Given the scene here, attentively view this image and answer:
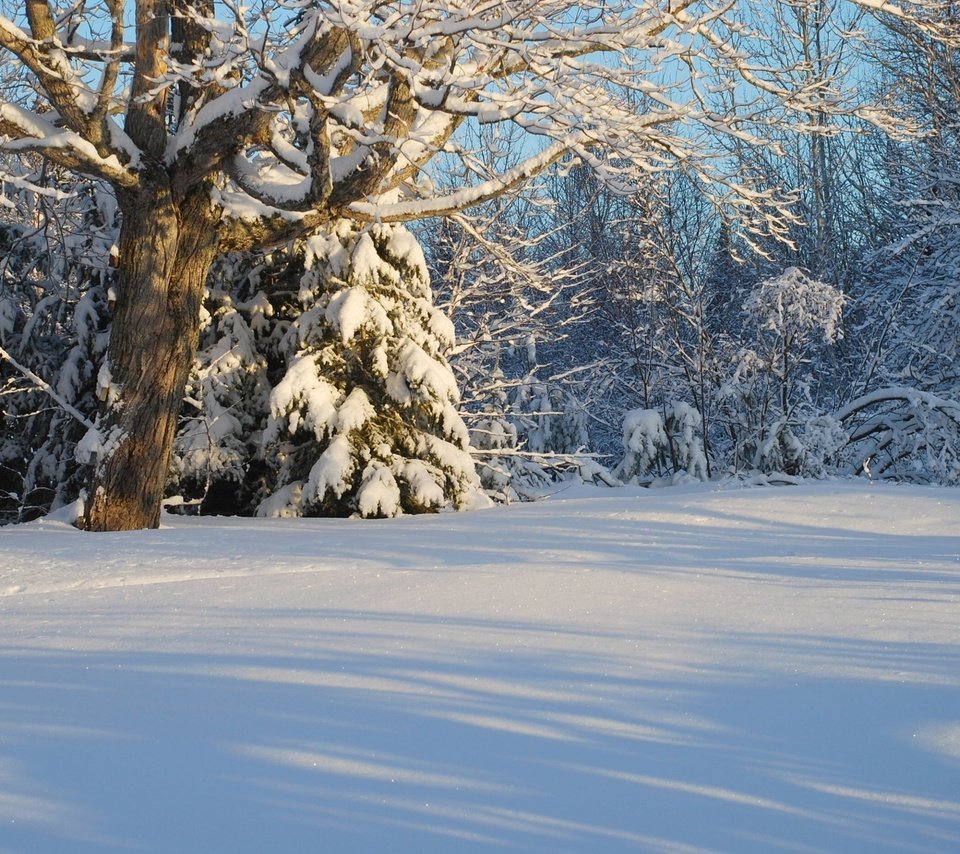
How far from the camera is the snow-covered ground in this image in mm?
2127

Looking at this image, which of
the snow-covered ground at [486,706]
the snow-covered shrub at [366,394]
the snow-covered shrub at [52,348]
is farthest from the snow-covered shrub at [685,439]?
the snow-covered ground at [486,706]

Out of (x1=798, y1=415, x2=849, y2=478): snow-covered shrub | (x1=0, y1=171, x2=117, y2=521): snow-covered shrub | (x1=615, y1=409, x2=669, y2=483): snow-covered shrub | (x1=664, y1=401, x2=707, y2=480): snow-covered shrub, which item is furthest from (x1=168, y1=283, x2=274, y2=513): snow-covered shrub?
(x1=664, y1=401, x2=707, y2=480): snow-covered shrub

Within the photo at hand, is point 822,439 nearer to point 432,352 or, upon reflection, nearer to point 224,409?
point 432,352

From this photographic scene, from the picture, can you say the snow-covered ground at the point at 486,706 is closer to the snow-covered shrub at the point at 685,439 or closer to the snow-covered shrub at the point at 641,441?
the snow-covered shrub at the point at 641,441

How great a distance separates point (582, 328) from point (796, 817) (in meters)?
27.0

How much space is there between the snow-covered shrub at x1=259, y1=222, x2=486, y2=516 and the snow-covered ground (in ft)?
12.3

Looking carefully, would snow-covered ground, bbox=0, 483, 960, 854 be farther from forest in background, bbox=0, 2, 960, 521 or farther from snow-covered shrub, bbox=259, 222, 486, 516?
snow-covered shrub, bbox=259, 222, 486, 516

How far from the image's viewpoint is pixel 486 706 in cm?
280

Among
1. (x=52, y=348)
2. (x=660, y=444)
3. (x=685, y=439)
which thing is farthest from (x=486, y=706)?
(x=685, y=439)

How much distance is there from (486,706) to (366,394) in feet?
23.0

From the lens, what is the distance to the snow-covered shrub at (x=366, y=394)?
9078 mm

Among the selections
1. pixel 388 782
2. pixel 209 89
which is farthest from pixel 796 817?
pixel 209 89

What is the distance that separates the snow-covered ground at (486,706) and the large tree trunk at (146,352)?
7.22ft

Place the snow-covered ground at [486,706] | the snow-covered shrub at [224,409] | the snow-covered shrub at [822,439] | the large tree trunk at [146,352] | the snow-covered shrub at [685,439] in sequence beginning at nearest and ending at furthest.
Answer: the snow-covered ground at [486,706], the large tree trunk at [146,352], the snow-covered shrub at [224,409], the snow-covered shrub at [822,439], the snow-covered shrub at [685,439]
